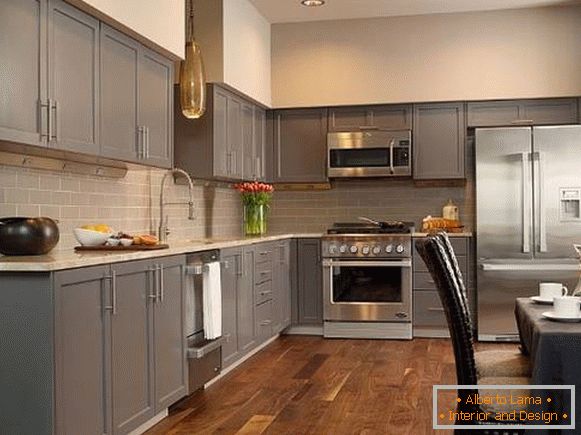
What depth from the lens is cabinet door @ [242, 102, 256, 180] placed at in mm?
6465

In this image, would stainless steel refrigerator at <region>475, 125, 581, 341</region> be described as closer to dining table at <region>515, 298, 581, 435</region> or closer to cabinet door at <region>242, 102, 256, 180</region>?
cabinet door at <region>242, 102, 256, 180</region>

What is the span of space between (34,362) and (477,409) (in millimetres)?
1576

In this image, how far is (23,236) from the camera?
3244 millimetres

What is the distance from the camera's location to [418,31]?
22.6 feet

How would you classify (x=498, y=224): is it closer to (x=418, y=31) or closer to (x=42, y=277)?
(x=418, y=31)

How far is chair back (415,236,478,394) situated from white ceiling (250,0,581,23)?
4364mm

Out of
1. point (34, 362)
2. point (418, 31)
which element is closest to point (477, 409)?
point (34, 362)

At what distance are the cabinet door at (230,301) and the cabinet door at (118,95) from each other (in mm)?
1040

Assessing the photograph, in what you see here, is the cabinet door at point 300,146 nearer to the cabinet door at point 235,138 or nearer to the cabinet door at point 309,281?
the cabinet door at point 309,281

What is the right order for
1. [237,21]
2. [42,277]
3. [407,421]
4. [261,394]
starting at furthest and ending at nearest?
[237,21] < [261,394] < [407,421] < [42,277]

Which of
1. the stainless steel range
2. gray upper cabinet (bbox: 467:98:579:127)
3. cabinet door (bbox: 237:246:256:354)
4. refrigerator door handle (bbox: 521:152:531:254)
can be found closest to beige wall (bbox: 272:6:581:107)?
gray upper cabinet (bbox: 467:98:579:127)

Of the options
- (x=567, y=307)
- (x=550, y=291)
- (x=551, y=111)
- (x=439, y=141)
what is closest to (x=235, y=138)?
(x=439, y=141)

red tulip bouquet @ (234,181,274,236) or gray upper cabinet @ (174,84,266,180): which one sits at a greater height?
gray upper cabinet @ (174,84,266,180)

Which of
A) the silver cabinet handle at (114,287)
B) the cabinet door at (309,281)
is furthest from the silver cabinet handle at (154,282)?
the cabinet door at (309,281)
